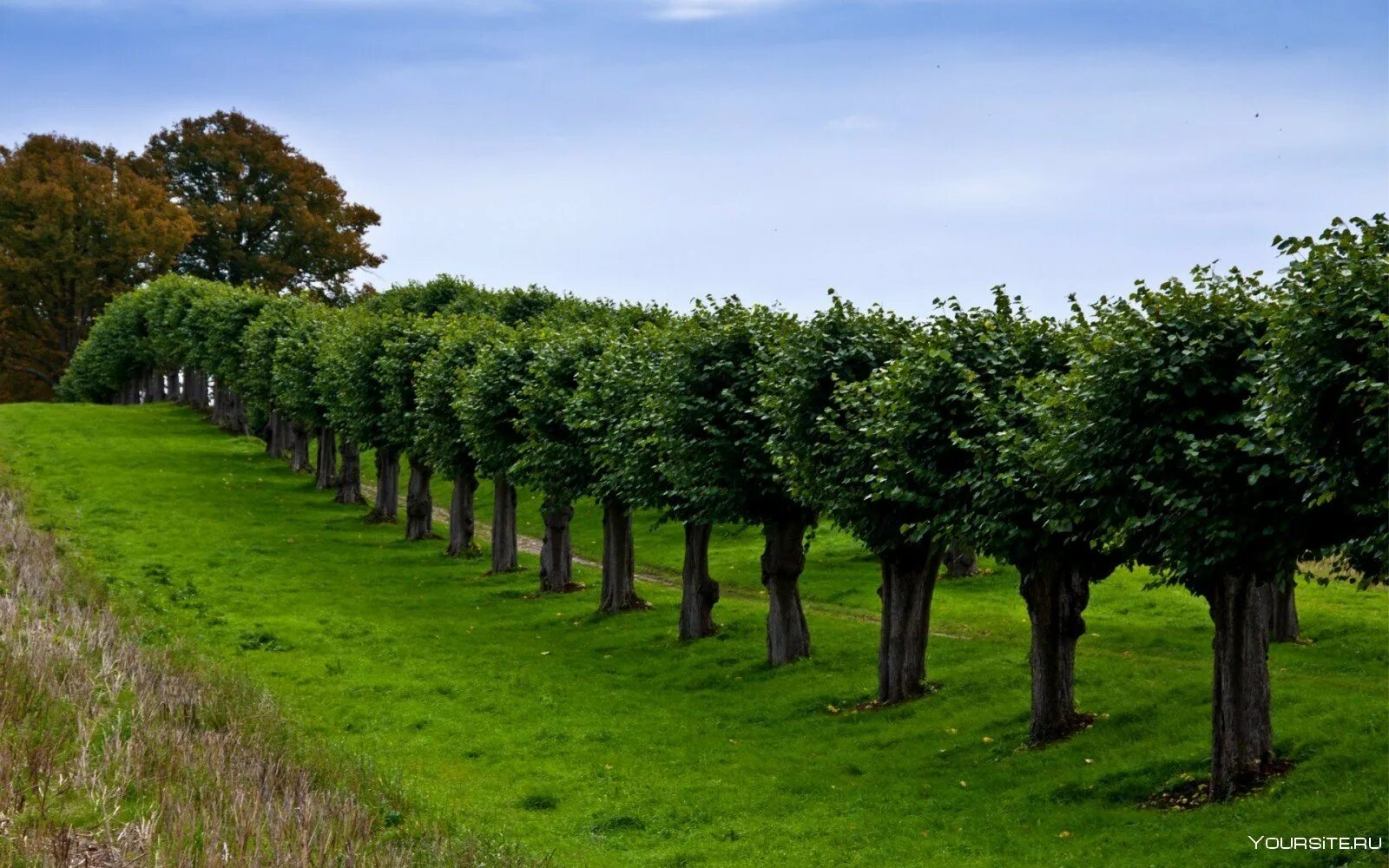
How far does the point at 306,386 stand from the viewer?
7331cm

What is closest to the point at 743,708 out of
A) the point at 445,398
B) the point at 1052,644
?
the point at 1052,644

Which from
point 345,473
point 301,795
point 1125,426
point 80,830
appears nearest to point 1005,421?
point 1125,426

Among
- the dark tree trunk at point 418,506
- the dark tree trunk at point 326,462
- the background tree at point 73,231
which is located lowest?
the dark tree trunk at point 418,506

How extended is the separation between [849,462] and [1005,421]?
5195mm

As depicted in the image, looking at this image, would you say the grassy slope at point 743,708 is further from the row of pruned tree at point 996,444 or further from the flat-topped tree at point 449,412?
the flat-topped tree at point 449,412

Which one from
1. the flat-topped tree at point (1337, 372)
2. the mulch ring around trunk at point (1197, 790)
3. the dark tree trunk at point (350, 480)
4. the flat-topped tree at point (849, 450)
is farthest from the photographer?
the dark tree trunk at point (350, 480)

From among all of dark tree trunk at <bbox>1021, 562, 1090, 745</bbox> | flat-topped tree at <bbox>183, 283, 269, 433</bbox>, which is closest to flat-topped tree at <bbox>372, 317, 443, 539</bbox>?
flat-topped tree at <bbox>183, 283, 269, 433</bbox>

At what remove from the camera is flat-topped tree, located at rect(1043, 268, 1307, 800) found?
21062 mm

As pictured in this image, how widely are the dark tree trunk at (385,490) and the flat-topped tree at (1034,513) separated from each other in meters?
44.4

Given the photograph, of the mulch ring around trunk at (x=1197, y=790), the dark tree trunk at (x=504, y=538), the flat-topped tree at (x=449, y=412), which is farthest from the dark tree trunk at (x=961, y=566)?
the mulch ring around trunk at (x=1197, y=790)

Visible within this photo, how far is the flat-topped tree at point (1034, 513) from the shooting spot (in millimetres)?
25500

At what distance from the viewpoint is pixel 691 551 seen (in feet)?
139

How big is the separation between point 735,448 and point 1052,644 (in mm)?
11969

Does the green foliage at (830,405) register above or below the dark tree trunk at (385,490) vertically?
above
